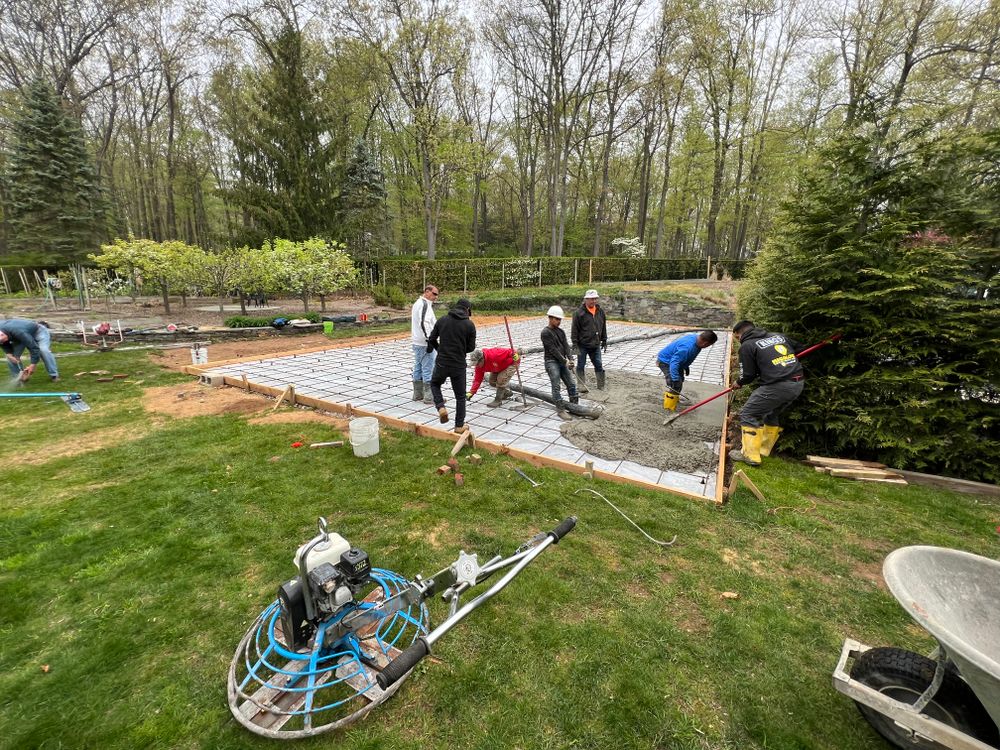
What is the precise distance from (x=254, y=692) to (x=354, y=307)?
1451cm

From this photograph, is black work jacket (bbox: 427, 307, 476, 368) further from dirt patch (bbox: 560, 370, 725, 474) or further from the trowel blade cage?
the trowel blade cage

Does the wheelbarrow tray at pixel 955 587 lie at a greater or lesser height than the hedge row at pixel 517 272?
lesser

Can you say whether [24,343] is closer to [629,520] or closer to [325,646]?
[325,646]

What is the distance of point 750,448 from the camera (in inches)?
182

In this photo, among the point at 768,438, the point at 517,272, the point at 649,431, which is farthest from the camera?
the point at 517,272

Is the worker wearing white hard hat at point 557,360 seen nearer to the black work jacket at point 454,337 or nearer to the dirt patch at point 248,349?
the black work jacket at point 454,337

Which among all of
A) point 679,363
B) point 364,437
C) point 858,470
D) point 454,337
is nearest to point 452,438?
point 364,437

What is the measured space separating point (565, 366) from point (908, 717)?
4.32 meters

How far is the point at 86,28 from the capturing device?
57.4ft

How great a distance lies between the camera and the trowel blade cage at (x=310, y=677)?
1876mm

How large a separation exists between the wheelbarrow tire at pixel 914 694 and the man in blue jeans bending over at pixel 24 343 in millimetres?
9927

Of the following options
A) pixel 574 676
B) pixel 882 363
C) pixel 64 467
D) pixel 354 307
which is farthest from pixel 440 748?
pixel 354 307

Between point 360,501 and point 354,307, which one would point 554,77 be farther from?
point 360,501

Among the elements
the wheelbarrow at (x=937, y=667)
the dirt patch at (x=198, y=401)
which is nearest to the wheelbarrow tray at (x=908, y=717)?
the wheelbarrow at (x=937, y=667)
